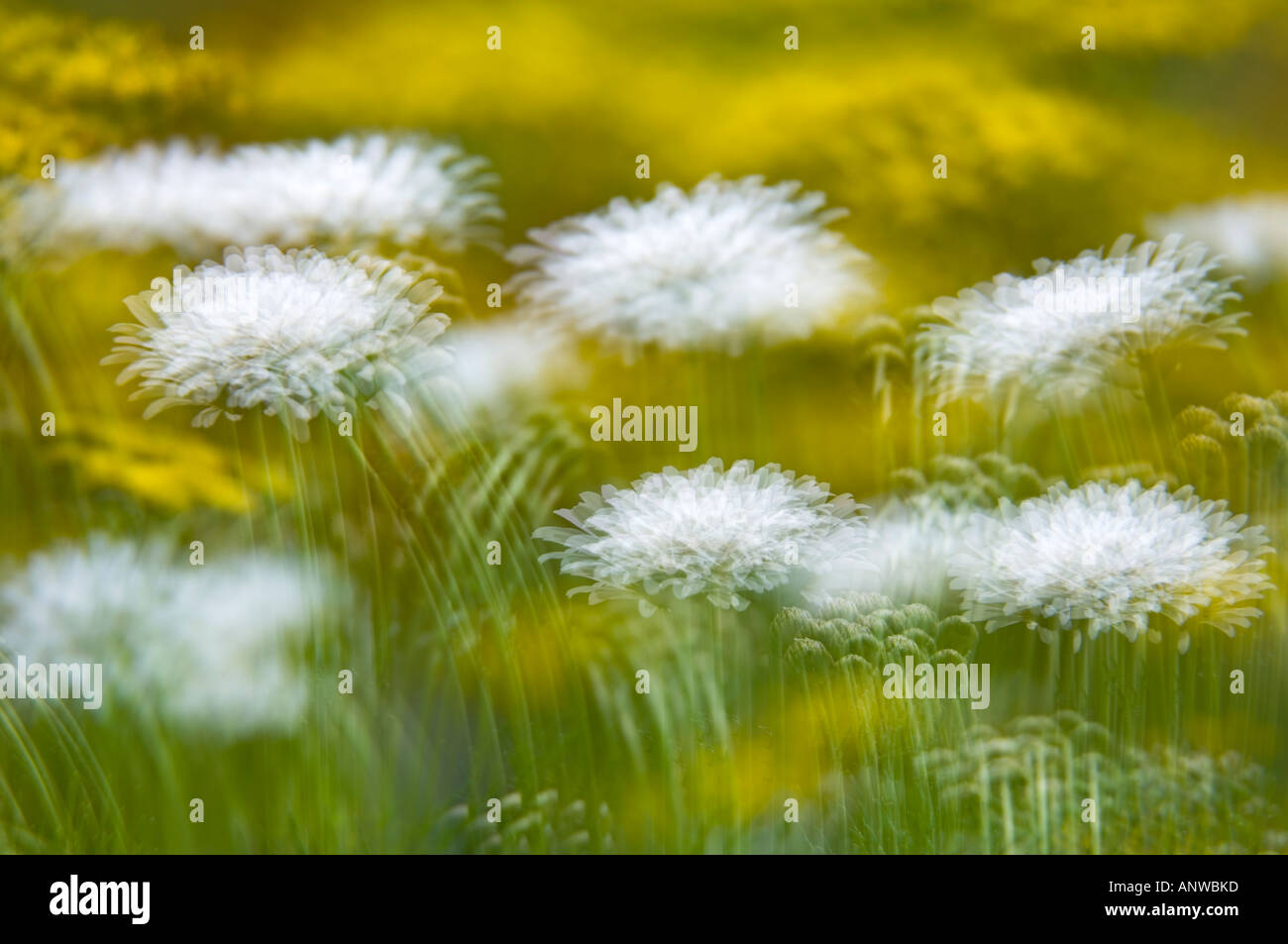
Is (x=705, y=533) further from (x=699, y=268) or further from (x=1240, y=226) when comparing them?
(x=1240, y=226)

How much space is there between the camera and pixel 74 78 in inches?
60.2

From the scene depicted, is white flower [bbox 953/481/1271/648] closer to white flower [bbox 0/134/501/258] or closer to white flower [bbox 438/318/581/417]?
white flower [bbox 438/318/581/417]

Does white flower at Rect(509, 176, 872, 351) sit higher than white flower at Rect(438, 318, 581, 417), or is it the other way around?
white flower at Rect(509, 176, 872, 351)

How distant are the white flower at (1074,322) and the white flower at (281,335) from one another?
0.76 meters

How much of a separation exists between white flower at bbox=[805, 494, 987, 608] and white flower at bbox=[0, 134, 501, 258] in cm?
71

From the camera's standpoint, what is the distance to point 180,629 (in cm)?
147

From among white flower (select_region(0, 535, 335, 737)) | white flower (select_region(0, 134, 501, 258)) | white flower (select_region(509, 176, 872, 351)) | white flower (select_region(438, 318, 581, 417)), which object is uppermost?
white flower (select_region(0, 134, 501, 258))

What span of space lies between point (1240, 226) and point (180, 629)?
65.2 inches

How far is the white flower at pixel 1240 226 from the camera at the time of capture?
1.51 m

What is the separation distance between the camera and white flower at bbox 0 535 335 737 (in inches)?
57.7

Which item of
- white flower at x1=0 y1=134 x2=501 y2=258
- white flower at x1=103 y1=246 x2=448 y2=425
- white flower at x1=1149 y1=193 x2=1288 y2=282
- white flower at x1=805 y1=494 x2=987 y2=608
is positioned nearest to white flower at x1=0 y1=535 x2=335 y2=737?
white flower at x1=103 y1=246 x2=448 y2=425

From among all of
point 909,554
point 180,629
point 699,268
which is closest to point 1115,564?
point 909,554

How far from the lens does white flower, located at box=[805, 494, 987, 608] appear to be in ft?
4.79
